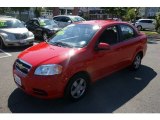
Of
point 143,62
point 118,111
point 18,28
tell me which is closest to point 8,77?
point 118,111

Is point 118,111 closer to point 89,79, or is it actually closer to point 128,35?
point 89,79

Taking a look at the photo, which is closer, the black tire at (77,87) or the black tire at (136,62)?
the black tire at (77,87)

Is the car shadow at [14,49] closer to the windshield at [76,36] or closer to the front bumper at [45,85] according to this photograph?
the windshield at [76,36]

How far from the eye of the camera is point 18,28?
11.2 m

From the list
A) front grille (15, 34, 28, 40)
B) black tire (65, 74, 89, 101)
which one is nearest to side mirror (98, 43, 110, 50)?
black tire (65, 74, 89, 101)

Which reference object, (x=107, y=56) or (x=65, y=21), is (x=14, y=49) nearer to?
(x=107, y=56)

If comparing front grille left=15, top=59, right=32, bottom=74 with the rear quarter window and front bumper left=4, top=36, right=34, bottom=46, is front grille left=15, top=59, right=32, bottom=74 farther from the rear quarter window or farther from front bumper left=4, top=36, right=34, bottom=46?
front bumper left=4, top=36, right=34, bottom=46

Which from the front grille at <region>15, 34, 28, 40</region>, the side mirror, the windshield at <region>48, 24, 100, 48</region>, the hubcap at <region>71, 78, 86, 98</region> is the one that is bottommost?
the hubcap at <region>71, 78, 86, 98</region>

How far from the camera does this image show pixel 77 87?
4.62 m

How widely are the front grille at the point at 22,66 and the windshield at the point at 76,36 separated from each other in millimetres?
999

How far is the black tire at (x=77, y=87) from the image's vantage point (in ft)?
14.5

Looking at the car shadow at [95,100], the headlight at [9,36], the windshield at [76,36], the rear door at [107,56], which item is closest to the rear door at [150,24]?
the headlight at [9,36]

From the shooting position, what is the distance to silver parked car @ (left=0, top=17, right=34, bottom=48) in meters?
10.4

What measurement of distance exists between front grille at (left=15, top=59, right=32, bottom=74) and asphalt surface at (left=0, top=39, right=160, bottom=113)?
65cm
